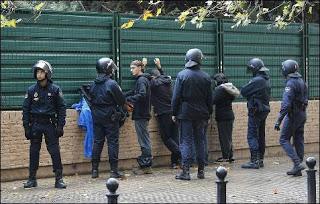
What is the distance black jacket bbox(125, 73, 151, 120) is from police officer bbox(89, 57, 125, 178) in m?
0.54

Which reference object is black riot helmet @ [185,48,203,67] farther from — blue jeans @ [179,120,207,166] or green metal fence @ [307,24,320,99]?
green metal fence @ [307,24,320,99]

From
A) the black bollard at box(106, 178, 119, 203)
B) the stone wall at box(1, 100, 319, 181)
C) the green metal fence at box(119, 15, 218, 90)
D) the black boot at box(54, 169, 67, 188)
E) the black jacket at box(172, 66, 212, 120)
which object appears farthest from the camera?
the green metal fence at box(119, 15, 218, 90)

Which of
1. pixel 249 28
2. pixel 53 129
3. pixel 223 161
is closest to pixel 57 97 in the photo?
pixel 53 129

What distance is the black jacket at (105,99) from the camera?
1047cm

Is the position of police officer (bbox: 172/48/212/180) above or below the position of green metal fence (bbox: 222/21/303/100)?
below

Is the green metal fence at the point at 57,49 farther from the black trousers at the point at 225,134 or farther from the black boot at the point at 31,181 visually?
the black trousers at the point at 225,134

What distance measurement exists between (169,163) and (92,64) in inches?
101

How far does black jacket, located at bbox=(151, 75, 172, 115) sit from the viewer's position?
11.7 meters

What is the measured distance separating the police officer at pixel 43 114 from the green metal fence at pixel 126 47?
117 centimetres

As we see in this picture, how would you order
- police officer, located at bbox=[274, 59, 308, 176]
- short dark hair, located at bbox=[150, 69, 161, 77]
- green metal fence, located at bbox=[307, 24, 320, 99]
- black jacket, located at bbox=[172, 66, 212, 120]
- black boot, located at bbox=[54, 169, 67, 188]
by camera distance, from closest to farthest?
black boot, located at bbox=[54, 169, 67, 188], black jacket, located at bbox=[172, 66, 212, 120], police officer, located at bbox=[274, 59, 308, 176], short dark hair, located at bbox=[150, 69, 161, 77], green metal fence, located at bbox=[307, 24, 320, 99]

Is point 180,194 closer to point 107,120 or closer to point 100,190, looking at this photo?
point 100,190

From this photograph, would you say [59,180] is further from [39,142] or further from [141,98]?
[141,98]

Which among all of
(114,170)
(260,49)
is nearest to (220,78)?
(260,49)

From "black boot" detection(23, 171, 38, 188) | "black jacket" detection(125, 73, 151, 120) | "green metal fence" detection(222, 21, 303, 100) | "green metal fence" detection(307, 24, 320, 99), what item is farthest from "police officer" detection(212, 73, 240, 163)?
"black boot" detection(23, 171, 38, 188)
